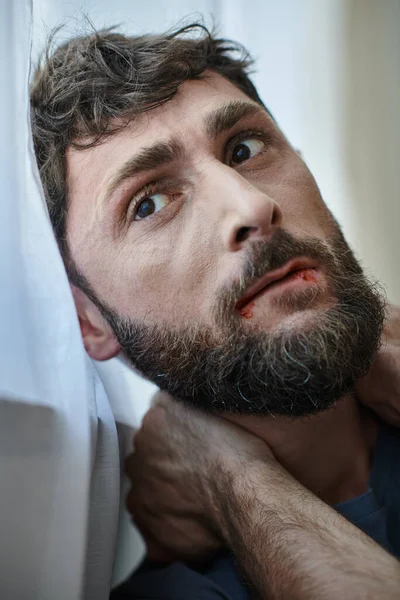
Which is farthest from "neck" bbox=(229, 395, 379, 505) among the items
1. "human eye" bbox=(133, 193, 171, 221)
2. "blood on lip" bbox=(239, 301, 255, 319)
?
"human eye" bbox=(133, 193, 171, 221)

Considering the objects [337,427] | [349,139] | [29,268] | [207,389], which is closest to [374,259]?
[349,139]

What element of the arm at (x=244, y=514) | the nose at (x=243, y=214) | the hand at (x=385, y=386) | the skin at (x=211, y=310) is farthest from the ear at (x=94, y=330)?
the hand at (x=385, y=386)

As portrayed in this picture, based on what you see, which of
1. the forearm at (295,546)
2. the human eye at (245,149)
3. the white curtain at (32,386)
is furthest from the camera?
the human eye at (245,149)

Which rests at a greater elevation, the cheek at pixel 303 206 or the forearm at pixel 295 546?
the cheek at pixel 303 206

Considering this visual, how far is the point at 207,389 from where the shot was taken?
0.71 metres

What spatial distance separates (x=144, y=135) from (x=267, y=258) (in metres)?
0.21

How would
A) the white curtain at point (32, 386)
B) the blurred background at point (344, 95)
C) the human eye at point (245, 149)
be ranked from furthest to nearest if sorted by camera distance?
the blurred background at point (344, 95) → the human eye at point (245, 149) → the white curtain at point (32, 386)

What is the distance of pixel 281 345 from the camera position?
2.10 ft

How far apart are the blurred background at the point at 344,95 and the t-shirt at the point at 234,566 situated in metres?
0.34

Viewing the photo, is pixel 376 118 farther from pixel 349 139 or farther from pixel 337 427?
pixel 337 427

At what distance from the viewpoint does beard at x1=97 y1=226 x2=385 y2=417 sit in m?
0.64

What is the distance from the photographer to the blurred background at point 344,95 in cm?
100

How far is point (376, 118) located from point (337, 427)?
0.57 meters

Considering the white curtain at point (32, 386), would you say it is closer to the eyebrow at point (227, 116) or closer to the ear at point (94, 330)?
the ear at point (94, 330)
